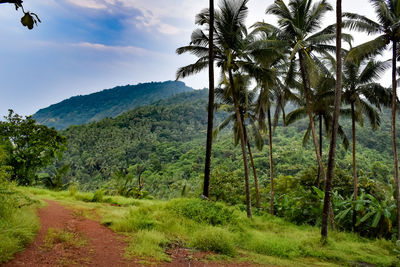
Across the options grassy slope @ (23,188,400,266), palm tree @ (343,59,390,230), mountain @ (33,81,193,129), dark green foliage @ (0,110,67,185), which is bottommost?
grassy slope @ (23,188,400,266)

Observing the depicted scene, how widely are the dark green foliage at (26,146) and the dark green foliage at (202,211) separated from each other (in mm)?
11062

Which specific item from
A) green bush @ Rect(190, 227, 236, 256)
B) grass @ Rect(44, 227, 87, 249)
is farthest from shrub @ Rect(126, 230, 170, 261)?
grass @ Rect(44, 227, 87, 249)

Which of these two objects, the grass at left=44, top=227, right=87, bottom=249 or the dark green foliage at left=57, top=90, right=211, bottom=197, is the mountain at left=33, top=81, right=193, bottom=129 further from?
the grass at left=44, top=227, right=87, bottom=249

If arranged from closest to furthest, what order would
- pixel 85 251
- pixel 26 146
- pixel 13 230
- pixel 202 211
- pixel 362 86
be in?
pixel 13 230 < pixel 85 251 < pixel 202 211 < pixel 362 86 < pixel 26 146

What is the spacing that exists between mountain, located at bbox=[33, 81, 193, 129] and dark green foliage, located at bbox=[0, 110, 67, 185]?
451 ft

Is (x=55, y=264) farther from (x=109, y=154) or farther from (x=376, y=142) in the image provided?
(x=109, y=154)

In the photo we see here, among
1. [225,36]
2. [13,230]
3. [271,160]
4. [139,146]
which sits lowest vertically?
[13,230]

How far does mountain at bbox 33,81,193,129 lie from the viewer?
155 metres

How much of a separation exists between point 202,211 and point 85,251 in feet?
14.4

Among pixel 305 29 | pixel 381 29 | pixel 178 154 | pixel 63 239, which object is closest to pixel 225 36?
pixel 305 29

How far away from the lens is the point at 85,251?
4.90m

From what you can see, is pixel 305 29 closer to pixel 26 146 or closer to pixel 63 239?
pixel 63 239

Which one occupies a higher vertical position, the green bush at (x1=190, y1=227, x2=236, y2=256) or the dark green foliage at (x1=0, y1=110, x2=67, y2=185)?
the dark green foliage at (x1=0, y1=110, x2=67, y2=185)

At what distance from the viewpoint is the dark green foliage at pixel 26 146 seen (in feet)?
49.4
